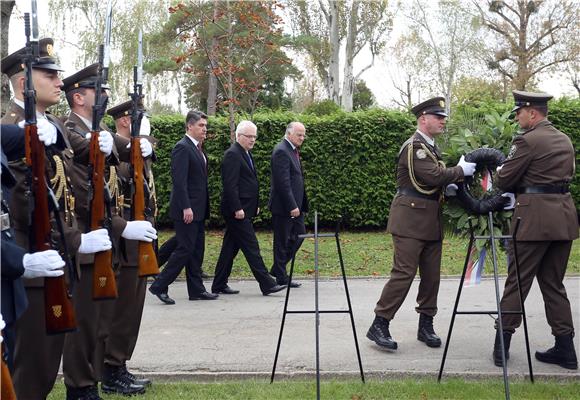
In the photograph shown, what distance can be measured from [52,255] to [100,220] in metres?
0.90

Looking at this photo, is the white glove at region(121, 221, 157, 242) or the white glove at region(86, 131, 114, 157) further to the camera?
the white glove at region(121, 221, 157, 242)

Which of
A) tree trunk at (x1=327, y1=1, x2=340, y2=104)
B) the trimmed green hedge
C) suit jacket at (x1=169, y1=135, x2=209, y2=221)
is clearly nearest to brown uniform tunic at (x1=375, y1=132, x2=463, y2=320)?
suit jacket at (x1=169, y1=135, x2=209, y2=221)

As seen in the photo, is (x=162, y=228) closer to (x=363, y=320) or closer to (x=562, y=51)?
(x=363, y=320)

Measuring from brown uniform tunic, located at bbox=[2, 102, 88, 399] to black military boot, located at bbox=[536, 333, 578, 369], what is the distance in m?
4.02

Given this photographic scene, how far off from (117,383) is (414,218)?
2.95 meters

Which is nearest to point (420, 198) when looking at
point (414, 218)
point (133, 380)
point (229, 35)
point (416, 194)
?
point (416, 194)

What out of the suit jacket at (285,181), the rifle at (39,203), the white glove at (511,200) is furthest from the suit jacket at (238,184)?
the rifle at (39,203)

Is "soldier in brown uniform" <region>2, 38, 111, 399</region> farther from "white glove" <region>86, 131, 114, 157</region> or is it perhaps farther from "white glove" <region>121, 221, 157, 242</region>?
"white glove" <region>121, 221, 157, 242</region>

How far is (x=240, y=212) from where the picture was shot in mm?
8828

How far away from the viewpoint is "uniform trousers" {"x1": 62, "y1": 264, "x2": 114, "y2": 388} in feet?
15.1

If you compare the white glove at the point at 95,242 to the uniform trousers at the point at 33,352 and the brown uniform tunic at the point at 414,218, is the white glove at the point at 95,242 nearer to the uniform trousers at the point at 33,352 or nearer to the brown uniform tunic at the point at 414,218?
the uniform trousers at the point at 33,352

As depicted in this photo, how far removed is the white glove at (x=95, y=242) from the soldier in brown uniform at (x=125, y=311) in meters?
0.78

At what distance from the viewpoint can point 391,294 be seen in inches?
248

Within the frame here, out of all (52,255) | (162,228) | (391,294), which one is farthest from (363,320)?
(162,228)
